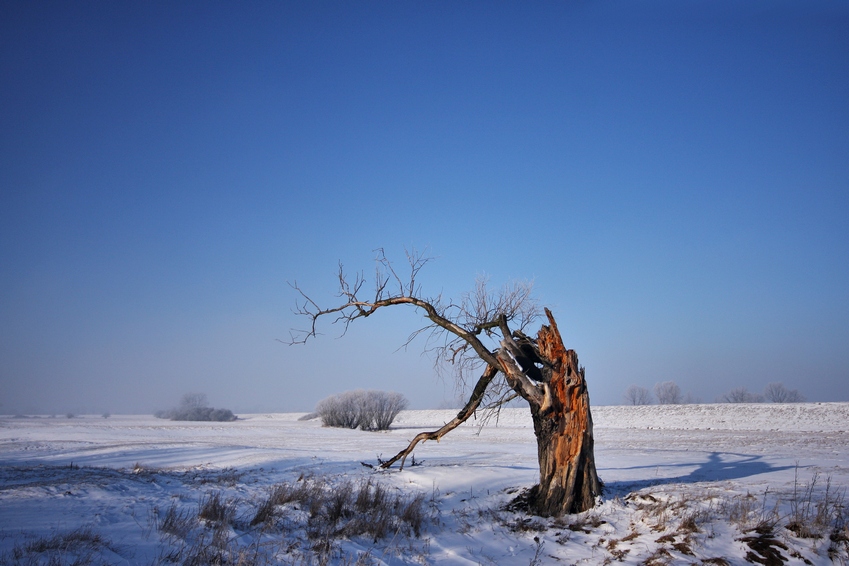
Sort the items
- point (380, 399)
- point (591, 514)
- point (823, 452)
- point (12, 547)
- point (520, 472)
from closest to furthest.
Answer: point (12, 547)
point (591, 514)
point (520, 472)
point (823, 452)
point (380, 399)

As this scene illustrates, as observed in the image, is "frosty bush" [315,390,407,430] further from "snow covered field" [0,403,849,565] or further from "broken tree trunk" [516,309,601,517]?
"broken tree trunk" [516,309,601,517]

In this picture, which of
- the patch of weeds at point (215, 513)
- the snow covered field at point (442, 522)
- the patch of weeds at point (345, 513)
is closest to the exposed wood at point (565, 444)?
the snow covered field at point (442, 522)

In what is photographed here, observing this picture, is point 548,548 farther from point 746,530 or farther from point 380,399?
point 380,399

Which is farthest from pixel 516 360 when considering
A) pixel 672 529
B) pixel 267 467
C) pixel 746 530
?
pixel 267 467

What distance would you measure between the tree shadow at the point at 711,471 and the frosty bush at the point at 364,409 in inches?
1395

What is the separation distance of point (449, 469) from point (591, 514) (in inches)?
196

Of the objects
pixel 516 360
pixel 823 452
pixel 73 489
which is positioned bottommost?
pixel 823 452

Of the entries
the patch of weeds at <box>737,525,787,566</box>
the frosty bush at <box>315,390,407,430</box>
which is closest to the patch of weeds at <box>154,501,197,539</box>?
the patch of weeds at <box>737,525,787,566</box>

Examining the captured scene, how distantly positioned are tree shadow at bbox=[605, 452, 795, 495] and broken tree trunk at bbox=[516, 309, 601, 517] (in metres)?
1.41

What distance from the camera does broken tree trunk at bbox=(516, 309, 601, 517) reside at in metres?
8.43

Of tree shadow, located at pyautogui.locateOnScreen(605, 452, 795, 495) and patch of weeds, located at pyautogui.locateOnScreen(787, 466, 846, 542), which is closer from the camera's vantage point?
patch of weeds, located at pyautogui.locateOnScreen(787, 466, 846, 542)

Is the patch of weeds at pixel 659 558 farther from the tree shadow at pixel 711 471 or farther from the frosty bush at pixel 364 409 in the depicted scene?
the frosty bush at pixel 364 409

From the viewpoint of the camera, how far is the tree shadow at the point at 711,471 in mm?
10453

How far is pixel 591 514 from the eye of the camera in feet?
26.8
